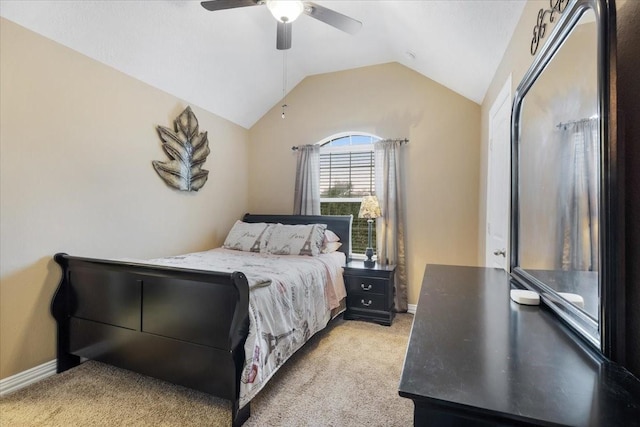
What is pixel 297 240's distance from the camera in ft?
11.2

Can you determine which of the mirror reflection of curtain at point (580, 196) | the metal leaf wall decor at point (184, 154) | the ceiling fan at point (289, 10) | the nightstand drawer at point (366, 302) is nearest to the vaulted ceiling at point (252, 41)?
the metal leaf wall decor at point (184, 154)

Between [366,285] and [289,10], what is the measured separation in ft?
8.39

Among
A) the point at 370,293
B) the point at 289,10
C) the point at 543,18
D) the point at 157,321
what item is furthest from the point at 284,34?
the point at 370,293

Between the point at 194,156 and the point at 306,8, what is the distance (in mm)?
2056

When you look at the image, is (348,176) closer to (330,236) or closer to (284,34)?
(330,236)

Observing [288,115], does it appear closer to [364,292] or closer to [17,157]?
[364,292]

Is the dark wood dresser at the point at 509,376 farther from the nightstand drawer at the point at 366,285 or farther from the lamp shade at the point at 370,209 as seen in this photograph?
the lamp shade at the point at 370,209

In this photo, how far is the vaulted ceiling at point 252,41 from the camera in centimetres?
212

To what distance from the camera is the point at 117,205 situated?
2.72m

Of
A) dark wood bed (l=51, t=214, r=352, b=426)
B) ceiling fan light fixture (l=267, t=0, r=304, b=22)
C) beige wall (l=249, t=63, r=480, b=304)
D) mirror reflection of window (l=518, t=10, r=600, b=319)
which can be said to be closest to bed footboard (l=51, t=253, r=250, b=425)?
dark wood bed (l=51, t=214, r=352, b=426)

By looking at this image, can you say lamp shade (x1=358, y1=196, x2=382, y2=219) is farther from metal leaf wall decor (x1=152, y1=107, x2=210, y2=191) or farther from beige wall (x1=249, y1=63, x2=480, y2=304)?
metal leaf wall decor (x1=152, y1=107, x2=210, y2=191)

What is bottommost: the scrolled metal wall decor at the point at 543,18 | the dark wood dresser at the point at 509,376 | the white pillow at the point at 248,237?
the dark wood dresser at the point at 509,376

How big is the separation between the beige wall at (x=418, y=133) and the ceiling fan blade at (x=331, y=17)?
5.29ft

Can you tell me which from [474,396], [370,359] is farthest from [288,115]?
[474,396]
